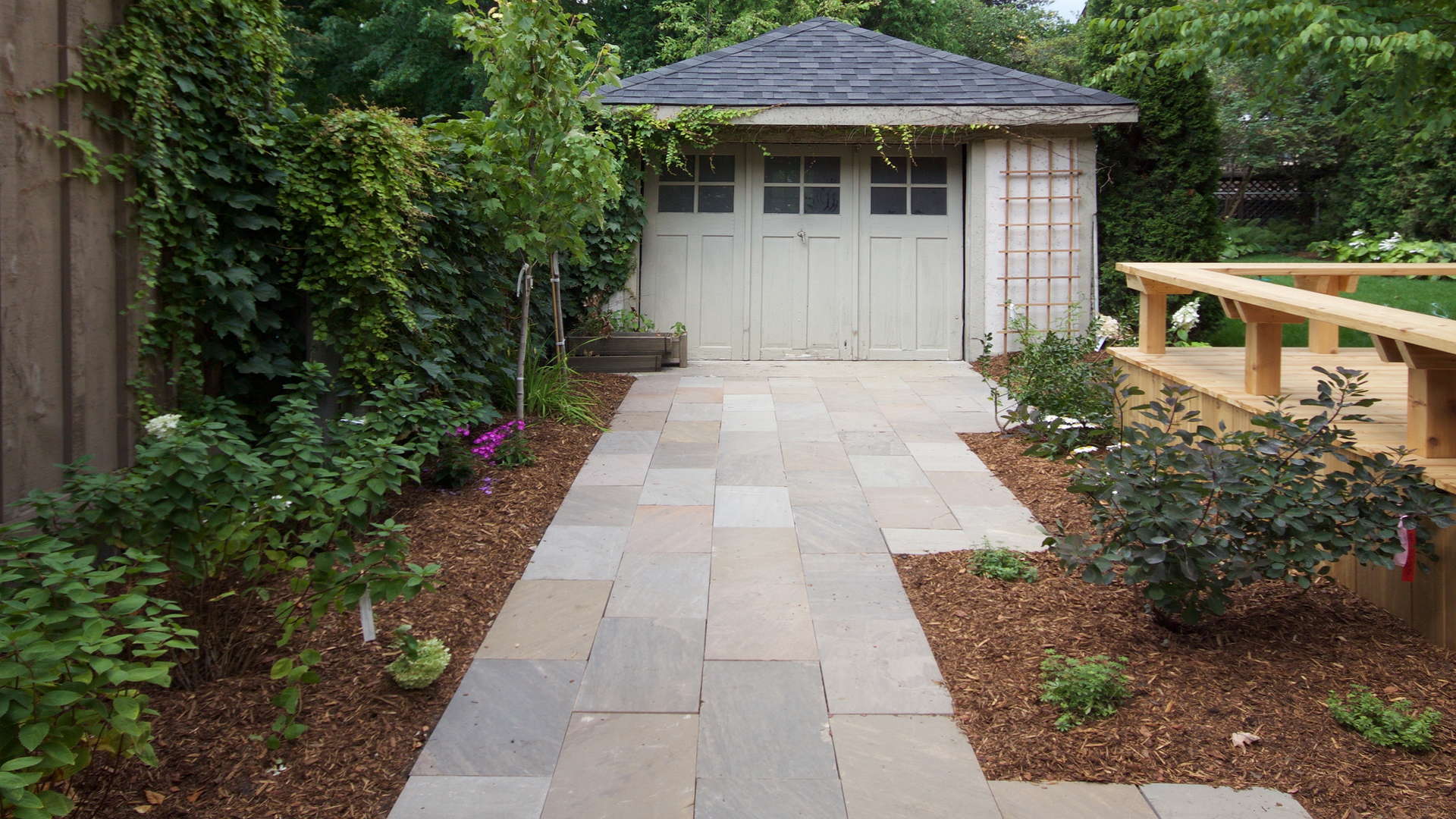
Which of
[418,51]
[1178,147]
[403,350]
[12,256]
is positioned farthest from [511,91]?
[418,51]

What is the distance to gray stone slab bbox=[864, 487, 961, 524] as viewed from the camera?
16.6 feet

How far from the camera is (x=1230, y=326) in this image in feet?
34.7

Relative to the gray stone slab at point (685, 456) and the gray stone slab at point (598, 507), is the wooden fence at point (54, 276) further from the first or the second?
the gray stone slab at point (685, 456)

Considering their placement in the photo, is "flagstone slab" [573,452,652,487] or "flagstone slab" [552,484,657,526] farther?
"flagstone slab" [573,452,652,487]

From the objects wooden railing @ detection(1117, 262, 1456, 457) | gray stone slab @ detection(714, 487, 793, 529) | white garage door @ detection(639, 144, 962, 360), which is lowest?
gray stone slab @ detection(714, 487, 793, 529)

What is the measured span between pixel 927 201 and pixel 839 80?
A: 1.42 metres

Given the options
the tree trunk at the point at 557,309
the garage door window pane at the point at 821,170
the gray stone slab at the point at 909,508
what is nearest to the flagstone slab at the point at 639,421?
the tree trunk at the point at 557,309

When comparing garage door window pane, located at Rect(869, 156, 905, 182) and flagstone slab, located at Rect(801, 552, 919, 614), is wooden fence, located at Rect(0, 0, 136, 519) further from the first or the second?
garage door window pane, located at Rect(869, 156, 905, 182)

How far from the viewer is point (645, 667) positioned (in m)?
3.53

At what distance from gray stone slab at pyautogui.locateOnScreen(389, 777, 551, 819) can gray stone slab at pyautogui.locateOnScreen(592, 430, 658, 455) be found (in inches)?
145

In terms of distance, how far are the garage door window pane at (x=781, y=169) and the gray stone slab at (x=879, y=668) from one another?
7.11 meters

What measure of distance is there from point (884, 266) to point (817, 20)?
337 centimetres

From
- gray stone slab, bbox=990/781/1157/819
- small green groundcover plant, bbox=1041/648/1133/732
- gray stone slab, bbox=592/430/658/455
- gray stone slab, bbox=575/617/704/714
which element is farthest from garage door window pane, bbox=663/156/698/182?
gray stone slab, bbox=990/781/1157/819

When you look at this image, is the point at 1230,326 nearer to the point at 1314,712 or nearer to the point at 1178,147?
the point at 1178,147
